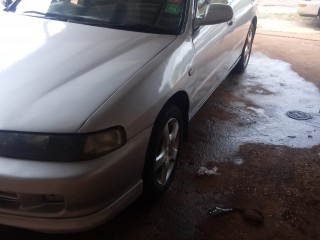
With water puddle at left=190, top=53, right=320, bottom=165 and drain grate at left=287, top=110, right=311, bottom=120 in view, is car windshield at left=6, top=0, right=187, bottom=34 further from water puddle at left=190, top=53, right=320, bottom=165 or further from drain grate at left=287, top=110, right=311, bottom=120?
drain grate at left=287, top=110, right=311, bottom=120

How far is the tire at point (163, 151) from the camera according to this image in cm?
230

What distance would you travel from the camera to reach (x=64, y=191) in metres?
1.77

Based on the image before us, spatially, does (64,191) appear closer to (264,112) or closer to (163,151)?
(163,151)

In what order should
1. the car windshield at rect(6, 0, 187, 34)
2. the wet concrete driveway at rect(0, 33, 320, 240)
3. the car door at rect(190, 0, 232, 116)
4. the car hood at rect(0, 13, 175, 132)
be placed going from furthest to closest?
the car door at rect(190, 0, 232, 116), the car windshield at rect(6, 0, 187, 34), the wet concrete driveway at rect(0, 33, 320, 240), the car hood at rect(0, 13, 175, 132)

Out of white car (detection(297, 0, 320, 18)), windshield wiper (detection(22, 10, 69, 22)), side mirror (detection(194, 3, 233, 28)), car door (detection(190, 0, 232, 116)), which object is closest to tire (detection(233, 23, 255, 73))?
car door (detection(190, 0, 232, 116))

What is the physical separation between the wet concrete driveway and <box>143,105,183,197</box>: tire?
6.3 inches

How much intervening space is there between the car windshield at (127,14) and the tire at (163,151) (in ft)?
2.07

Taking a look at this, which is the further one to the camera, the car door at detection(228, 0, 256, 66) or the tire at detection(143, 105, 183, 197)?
the car door at detection(228, 0, 256, 66)

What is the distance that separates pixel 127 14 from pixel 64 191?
4.88 feet

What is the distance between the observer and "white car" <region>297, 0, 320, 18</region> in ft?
29.5

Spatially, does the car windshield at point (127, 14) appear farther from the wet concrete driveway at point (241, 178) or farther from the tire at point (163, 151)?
the wet concrete driveway at point (241, 178)

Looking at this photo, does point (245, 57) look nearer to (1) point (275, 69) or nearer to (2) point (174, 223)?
(1) point (275, 69)

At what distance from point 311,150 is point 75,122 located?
250cm

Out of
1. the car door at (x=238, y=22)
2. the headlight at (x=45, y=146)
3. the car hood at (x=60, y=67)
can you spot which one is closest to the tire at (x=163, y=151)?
the car hood at (x=60, y=67)
